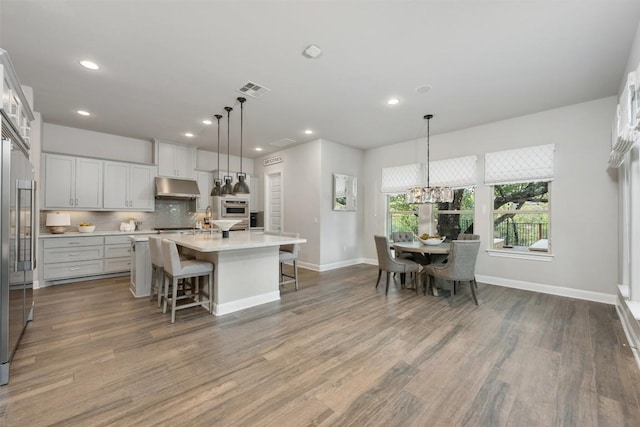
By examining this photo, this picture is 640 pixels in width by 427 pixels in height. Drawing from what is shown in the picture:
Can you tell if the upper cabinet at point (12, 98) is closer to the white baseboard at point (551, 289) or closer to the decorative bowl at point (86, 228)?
the decorative bowl at point (86, 228)

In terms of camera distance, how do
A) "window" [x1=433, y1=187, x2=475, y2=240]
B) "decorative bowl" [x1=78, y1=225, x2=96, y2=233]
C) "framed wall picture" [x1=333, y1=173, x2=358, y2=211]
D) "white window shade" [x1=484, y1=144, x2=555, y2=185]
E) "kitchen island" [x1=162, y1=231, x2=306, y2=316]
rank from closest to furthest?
1. "kitchen island" [x1=162, y1=231, x2=306, y2=316]
2. "white window shade" [x1=484, y1=144, x2=555, y2=185]
3. "decorative bowl" [x1=78, y1=225, x2=96, y2=233]
4. "window" [x1=433, y1=187, x2=475, y2=240]
5. "framed wall picture" [x1=333, y1=173, x2=358, y2=211]

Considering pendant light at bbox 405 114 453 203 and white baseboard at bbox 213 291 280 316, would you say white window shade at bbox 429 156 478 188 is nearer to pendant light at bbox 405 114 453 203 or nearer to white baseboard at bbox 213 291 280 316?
pendant light at bbox 405 114 453 203

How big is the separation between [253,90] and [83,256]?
428 centimetres

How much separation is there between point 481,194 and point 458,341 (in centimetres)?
325

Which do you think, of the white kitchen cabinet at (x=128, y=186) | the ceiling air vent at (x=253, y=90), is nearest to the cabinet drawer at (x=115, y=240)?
the white kitchen cabinet at (x=128, y=186)

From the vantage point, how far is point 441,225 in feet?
18.5

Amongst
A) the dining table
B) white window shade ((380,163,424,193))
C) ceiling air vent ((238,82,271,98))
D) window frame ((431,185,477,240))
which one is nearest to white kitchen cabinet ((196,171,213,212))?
ceiling air vent ((238,82,271,98))

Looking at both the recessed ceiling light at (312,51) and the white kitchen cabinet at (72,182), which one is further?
the white kitchen cabinet at (72,182)

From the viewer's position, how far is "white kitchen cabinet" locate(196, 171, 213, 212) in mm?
6609

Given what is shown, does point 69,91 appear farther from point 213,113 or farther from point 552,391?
point 552,391

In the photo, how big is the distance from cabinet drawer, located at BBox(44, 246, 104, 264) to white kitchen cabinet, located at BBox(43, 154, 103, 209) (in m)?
0.80

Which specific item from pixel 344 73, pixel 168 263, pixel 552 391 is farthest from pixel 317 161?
pixel 552 391

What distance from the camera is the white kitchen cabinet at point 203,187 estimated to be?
6609 millimetres

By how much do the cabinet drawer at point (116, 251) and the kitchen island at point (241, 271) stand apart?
94.6 inches
